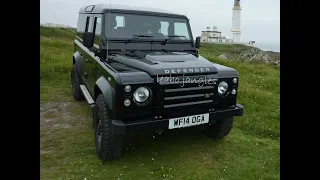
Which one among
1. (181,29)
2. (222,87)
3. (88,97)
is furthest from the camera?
(181,29)

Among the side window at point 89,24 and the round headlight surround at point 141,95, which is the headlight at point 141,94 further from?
the side window at point 89,24

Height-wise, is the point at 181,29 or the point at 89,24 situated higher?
the point at 89,24

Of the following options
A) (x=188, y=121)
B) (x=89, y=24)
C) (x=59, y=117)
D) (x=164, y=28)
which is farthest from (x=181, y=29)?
(x=59, y=117)

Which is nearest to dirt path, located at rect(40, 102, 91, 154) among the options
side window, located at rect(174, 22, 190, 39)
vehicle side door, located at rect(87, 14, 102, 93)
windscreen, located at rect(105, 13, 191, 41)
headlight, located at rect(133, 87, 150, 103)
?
vehicle side door, located at rect(87, 14, 102, 93)

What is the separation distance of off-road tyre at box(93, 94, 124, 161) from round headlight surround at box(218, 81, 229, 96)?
1479mm

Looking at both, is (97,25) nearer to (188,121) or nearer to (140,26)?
(140,26)

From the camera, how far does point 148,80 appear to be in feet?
11.5

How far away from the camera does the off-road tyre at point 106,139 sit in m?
3.69

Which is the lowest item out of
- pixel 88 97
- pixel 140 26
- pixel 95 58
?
pixel 88 97

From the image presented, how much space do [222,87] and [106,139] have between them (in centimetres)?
172

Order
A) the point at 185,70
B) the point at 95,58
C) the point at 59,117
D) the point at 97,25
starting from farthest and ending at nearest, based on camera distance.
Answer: the point at 59,117
the point at 97,25
the point at 95,58
the point at 185,70

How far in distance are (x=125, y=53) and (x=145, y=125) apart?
1394 mm

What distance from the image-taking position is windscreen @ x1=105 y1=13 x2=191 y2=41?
4.54 metres

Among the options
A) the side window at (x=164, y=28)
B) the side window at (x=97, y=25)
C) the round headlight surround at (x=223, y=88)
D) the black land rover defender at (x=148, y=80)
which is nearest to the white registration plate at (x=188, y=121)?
the black land rover defender at (x=148, y=80)
